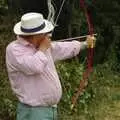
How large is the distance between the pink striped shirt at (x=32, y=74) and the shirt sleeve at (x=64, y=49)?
12 centimetres

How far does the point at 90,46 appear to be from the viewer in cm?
516

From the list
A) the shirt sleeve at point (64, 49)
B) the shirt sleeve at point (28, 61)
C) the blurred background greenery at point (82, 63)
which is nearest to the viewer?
the shirt sleeve at point (28, 61)

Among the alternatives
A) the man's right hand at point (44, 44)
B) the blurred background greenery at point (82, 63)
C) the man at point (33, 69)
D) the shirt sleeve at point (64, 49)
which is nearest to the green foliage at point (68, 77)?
the blurred background greenery at point (82, 63)

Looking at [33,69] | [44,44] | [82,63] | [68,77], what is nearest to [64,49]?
[44,44]

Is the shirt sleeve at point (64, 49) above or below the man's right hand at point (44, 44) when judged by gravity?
below

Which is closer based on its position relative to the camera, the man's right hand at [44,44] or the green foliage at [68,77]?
the man's right hand at [44,44]

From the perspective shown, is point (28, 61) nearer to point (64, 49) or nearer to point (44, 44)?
point (44, 44)

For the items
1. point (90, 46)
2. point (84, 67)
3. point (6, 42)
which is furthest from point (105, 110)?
point (90, 46)

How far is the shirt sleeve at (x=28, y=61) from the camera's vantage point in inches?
186

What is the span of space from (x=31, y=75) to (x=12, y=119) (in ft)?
6.29

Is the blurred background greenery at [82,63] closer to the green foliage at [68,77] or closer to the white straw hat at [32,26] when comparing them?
the green foliage at [68,77]

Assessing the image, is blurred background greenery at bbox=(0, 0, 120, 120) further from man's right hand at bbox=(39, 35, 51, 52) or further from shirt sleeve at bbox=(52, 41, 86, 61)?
man's right hand at bbox=(39, 35, 51, 52)

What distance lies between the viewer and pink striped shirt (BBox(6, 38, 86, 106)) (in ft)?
15.5

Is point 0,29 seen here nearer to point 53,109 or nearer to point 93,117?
A: point 93,117
